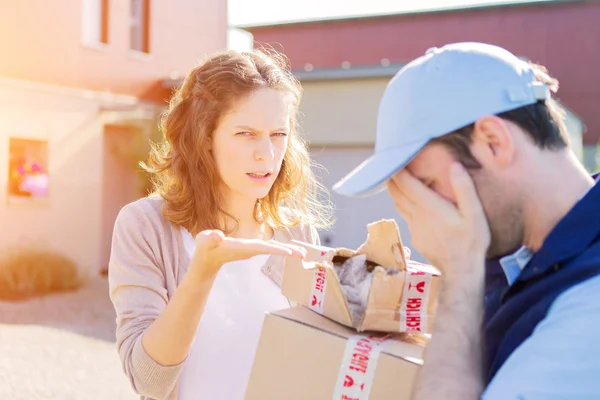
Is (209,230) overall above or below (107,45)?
below

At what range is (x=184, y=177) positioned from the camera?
2139mm

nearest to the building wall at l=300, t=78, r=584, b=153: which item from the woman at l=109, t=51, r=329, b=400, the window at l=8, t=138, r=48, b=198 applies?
the window at l=8, t=138, r=48, b=198

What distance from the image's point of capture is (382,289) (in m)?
1.41

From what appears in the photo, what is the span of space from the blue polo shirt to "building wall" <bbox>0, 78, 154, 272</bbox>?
8.46m

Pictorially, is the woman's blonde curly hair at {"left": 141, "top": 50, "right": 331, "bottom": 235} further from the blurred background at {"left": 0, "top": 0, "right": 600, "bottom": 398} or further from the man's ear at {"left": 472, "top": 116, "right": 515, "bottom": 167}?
the blurred background at {"left": 0, "top": 0, "right": 600, "bottom": 398}

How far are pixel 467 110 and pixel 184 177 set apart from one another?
1.12 m

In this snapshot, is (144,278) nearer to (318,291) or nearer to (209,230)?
(209,230)

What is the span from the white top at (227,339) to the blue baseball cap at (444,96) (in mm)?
701

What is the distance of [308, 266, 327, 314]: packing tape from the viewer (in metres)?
1.48

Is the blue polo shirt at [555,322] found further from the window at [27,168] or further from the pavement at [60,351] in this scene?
the window at [27,168]

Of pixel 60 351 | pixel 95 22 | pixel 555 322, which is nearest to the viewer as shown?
pixel 555 322

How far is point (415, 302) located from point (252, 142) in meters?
0.80

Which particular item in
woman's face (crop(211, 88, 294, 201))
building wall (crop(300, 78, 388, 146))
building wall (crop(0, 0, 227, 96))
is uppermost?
building wall (crop(0, 0, 227, 96))

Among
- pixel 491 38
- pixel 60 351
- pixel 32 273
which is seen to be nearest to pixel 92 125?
Answer: pixel 32 273
